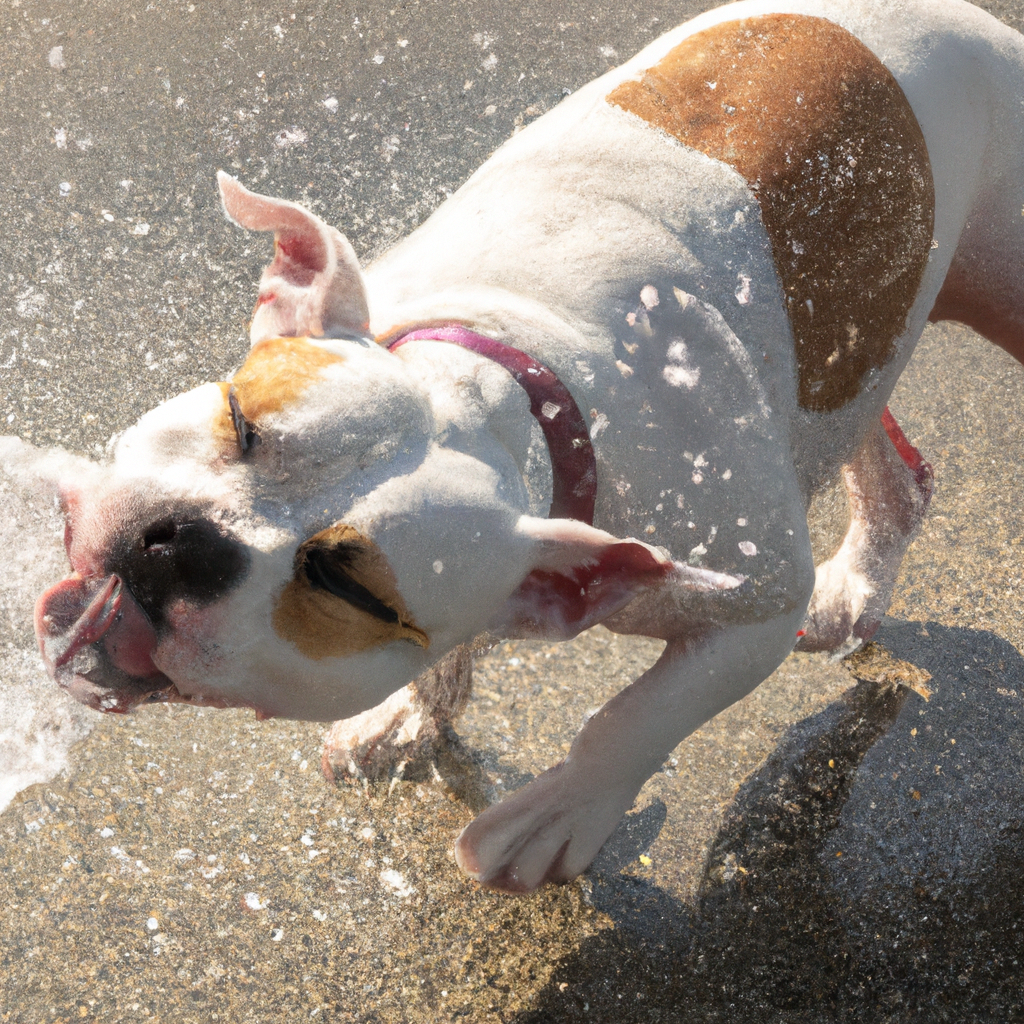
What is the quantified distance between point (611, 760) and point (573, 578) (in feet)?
1.15

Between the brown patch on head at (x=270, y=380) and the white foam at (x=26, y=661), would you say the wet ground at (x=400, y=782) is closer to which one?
the white foam at (x=26, y=661)

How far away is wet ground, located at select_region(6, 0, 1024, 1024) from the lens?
151 centimetres

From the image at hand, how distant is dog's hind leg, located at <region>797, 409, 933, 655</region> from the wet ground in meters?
0.11

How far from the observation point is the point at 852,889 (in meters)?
1.63

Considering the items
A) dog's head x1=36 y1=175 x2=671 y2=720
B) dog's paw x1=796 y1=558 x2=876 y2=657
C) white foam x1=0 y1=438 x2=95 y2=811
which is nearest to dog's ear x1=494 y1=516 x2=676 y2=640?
dog's head x1=36 y1=175 x2=671 y2=720

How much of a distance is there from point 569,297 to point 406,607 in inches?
17.4

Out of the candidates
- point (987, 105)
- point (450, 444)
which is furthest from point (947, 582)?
point (450, 444)

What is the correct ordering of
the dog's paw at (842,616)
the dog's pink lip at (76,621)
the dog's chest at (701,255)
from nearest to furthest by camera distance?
the dog's pink lip at (76,621)
the dog's chest at (701,255)
the dog's paw at (842,616)

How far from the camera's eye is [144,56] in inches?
98.1

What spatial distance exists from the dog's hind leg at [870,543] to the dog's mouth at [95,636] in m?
1.30

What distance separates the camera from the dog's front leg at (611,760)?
1.27 metres

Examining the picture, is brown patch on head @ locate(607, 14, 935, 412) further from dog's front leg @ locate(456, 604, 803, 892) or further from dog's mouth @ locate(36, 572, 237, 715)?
dog's mouth @ locate(36, 572, 237, 715)

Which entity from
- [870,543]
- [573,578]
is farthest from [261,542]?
[870,543]

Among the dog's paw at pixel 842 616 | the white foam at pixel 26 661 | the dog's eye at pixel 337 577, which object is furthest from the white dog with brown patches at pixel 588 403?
the white foam at pixel 26 661
